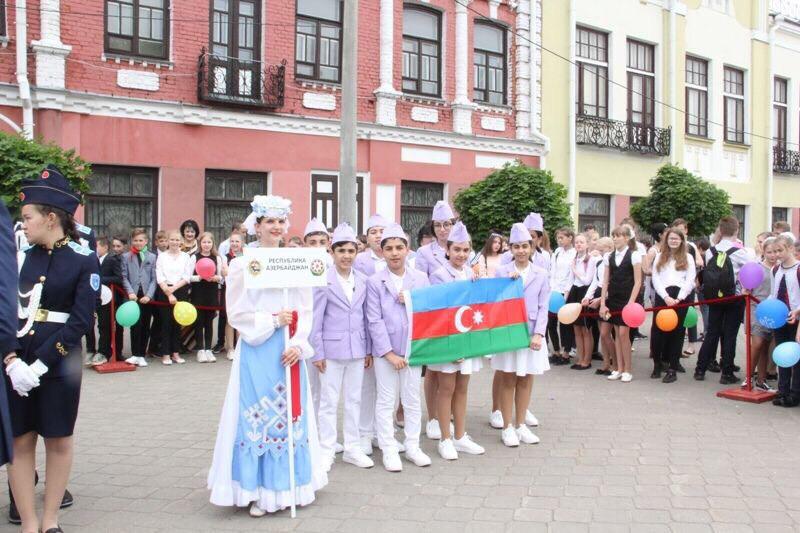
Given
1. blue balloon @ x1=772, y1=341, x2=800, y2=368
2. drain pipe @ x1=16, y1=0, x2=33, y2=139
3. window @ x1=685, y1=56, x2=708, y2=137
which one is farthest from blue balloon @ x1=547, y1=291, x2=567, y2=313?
window @ x1=685, y1=56, x2=708, y2=137

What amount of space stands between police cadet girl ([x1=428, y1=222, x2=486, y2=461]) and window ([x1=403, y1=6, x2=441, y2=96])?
12423mm

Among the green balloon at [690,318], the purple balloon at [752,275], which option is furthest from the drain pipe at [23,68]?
the purple balloon at [752,275]

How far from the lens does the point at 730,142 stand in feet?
85.4

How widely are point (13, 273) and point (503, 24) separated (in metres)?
18.1

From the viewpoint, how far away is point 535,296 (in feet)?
22.9

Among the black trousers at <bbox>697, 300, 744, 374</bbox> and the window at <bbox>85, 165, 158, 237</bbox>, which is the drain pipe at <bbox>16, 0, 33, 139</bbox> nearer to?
the window at <bbox>85, 165, 158, 237</bbox>

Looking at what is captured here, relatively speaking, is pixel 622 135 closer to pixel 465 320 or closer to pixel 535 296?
pixel 535 296

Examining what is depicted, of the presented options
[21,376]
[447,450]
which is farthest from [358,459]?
[21,376]

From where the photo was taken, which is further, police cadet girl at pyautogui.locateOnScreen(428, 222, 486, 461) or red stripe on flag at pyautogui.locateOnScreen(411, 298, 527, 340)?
Result: police cadet girl at pyautogui.locateOnScreen(428, 222, 486, 461)

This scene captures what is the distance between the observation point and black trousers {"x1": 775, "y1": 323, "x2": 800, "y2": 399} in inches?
330

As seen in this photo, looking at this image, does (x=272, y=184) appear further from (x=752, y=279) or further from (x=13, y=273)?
(x=13, y=273)

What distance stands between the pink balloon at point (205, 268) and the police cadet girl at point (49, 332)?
6441 mm

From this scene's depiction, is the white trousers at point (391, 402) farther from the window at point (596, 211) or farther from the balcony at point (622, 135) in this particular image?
the window at point (596, 211)

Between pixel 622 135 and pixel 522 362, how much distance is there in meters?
17.3
